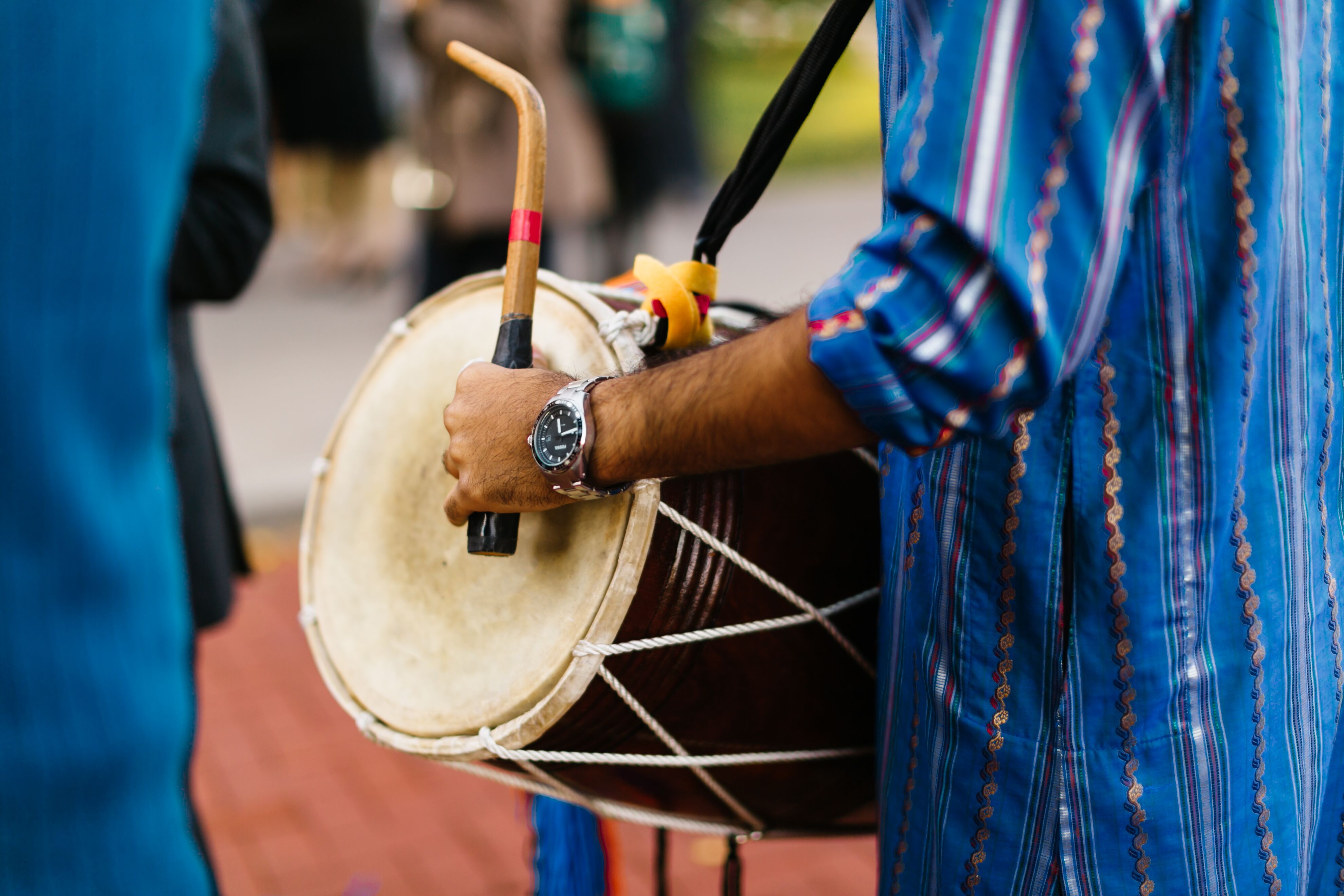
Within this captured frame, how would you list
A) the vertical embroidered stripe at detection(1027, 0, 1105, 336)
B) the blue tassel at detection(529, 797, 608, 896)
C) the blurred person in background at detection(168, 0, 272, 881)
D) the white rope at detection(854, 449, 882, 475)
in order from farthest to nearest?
the blurred person in background at detection(168, 0, 272, 881) < the blue tassel at detection(529, 797, 608, 896) < the white rope at detection(854, 449, 882, 475) < the vertical embroidered stripe at detection(1027, 0, 1105, 336)

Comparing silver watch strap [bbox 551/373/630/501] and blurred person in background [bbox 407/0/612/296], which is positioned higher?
blurred person in background [bbox 407/0/612/296]

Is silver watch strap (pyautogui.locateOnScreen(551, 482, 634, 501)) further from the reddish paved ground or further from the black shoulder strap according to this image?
the reddish paved ground

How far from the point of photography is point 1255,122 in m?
0.81

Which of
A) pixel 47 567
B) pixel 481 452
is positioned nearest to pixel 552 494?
pixel 481 452

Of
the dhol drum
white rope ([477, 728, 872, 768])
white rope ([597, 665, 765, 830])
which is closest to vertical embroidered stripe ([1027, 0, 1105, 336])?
the dhol drum

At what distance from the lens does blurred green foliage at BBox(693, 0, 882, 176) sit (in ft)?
30.2

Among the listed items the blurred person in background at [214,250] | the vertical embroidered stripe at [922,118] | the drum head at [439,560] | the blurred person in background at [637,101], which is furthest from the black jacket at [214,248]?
the blurred person in background at [637,101]

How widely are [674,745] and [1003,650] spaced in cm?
37

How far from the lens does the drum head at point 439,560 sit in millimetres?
1031

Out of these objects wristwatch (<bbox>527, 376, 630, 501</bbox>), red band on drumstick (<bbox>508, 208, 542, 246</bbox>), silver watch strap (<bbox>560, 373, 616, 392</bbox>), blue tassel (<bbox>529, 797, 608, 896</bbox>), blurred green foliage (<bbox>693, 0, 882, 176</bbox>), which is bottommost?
blue tassel (<bbox>529, 797, 608, 896</bbox>)

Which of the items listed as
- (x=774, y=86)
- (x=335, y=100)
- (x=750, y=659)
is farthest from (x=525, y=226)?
(x=774, y=86)

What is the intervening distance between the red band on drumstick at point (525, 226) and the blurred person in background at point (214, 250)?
76 centimetres

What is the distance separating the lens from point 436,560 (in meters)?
1.18

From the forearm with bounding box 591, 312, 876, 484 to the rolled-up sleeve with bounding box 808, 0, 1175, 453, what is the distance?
0.04 m
